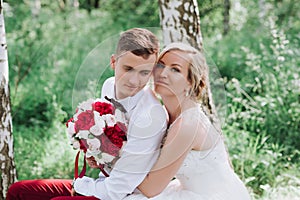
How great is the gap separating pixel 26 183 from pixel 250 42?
4808mm

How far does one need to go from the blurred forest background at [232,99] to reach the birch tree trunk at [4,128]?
0.58m

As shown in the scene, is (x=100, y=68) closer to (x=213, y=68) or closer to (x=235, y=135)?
(x=213, y=68)

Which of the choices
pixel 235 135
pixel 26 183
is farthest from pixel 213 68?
pixel 235 135

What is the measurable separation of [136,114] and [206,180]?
1.62 ft

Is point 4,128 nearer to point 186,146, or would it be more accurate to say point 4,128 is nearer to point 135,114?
point 135,114

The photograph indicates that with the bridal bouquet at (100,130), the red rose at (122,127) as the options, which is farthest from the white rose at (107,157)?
the red rose at (122,127)

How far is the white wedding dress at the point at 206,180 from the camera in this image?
2244 mm

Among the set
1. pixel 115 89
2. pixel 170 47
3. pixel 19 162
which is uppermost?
pixel 170 47

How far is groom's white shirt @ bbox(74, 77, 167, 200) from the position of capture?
2039 millimetres

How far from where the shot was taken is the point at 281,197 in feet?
11.0

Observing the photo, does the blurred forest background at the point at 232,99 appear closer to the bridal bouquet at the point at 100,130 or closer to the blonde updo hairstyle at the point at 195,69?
the bridal bouquet at the point at 100,130

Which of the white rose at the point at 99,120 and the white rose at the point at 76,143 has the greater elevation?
the white rose at the point at 99,120

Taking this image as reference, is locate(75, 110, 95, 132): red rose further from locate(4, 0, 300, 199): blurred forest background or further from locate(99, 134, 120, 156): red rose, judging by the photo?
locate(4, 0, 300, 199): blurred forest background

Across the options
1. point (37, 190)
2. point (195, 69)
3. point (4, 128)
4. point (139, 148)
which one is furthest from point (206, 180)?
point (4, 128)
